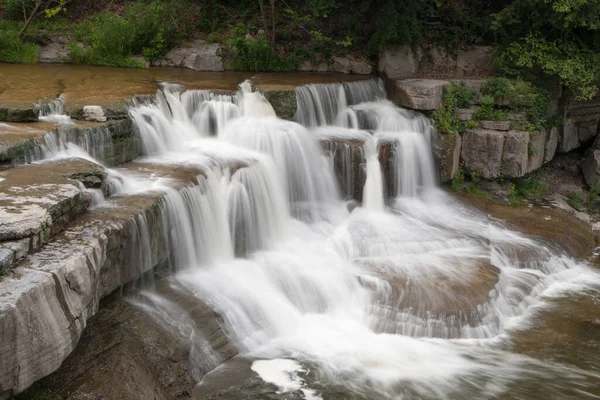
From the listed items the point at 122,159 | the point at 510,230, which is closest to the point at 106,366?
the point at 122,159

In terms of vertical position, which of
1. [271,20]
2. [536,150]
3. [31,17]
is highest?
[31,17]

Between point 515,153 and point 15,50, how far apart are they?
12.4 meters

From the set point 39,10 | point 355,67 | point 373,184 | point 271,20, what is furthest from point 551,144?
point 39,10

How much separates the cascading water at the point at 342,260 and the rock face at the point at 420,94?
307 mm

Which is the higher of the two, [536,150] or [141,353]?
[536,150]

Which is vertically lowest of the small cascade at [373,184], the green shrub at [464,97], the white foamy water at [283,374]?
the white foamy water at [283,374]

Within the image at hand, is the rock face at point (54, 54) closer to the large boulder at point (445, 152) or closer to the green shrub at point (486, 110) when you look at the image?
the large boulder at point (445, 152)

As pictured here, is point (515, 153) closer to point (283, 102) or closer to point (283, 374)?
point (283, 102)

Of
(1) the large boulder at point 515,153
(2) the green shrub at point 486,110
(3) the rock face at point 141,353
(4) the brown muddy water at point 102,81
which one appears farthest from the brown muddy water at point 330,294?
(2) the green shrub at point 486,110

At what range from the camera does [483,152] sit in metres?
13.1

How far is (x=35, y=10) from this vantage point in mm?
16781

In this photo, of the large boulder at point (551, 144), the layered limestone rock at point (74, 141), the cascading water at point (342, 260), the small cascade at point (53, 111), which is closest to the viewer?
the cascading water at point (342, 260)

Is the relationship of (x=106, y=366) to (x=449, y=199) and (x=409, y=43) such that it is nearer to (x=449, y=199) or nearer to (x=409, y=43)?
(x=449, y=199)

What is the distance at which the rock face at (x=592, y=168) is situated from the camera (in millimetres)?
14141
